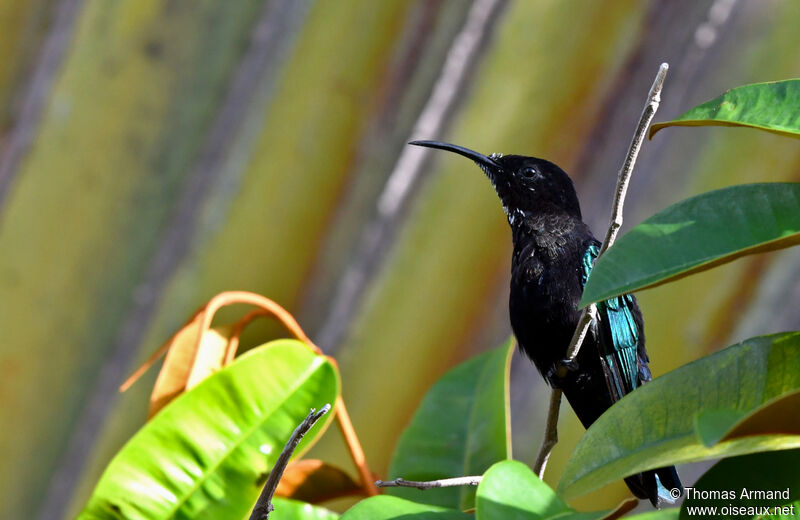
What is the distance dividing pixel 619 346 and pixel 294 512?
52 cm

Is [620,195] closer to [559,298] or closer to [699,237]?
[699,237]

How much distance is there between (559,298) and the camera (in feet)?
4.29

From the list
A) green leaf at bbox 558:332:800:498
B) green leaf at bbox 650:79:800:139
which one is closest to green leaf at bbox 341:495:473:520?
green leaf at bbox 558:332:800:498

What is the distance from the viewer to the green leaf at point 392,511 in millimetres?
790

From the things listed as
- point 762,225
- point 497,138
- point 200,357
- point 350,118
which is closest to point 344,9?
point 350,118

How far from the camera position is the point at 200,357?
4.00ft

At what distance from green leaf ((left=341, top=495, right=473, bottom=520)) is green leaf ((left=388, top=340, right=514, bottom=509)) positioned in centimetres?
29

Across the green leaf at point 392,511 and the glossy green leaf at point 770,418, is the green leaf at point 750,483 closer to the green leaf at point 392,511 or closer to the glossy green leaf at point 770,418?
the glossy green leaf at point 770,418

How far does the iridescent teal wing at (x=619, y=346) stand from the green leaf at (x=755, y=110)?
1.54 feet

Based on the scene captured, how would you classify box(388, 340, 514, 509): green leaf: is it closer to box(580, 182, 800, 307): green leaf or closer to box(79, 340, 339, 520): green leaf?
box(79, 340, 339, 520): green leaf

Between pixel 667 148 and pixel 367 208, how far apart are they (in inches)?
24.0

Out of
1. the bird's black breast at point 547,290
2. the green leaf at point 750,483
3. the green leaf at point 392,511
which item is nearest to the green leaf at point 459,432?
the bird's black breast at point 547,290

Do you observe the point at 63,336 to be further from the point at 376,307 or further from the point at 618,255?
the point at 618,255

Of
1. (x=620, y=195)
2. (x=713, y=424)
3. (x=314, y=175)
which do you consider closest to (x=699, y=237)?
(x=620, y=195)
